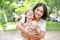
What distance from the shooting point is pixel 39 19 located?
40.3 inches

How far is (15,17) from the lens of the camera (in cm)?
155

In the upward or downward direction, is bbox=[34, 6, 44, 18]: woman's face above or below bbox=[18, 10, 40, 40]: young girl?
above

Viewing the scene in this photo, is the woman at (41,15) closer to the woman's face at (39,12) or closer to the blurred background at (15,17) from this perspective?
the woman's face at (39,12)

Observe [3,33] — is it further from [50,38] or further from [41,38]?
[41,38]

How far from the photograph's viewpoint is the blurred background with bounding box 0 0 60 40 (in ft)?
5.03

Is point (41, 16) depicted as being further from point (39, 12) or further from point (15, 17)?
point (15, 17)

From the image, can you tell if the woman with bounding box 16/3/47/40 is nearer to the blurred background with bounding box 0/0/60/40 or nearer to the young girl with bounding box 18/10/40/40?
the young girl with bounding box 18/10/40/40

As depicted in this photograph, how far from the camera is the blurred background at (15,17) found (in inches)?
60.3

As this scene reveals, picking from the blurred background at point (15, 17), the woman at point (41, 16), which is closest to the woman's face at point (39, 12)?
the woman at point (41, 16)

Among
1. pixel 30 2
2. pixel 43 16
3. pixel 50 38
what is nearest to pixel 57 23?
pixel 50 38

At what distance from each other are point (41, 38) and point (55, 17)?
24.9 inches

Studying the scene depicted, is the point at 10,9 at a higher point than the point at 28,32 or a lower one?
higher

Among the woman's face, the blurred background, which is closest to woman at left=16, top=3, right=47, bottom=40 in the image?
the woman's face

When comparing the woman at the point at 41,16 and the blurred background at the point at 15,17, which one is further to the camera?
the blurred background at the point at 15,17
